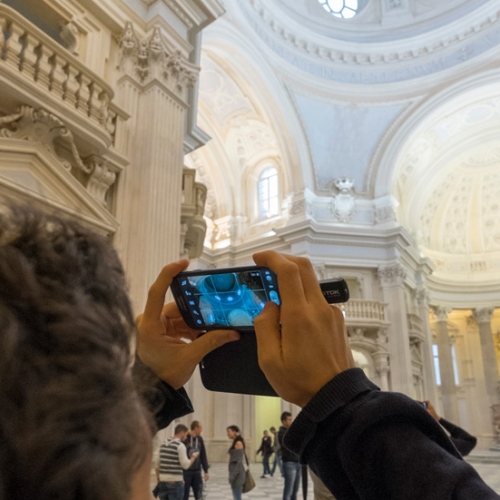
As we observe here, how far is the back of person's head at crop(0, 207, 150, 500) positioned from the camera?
1.43 feet

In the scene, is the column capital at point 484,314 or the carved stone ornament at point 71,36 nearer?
the carved stone ornament at point 71,36

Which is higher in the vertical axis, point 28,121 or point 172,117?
point 172,117

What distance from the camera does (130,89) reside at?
6.86m

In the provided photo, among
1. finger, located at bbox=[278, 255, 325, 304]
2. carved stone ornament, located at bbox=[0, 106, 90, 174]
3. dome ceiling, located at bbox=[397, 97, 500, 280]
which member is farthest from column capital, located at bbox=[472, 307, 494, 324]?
finger, located at bbox=[278, 255, 325, 304]

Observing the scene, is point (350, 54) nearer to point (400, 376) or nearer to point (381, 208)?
point (381, 208)

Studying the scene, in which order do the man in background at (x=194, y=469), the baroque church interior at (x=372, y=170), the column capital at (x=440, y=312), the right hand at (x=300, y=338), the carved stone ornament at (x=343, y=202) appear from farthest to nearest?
the column capital at (x=440, y=312) → the carved stone ornament at (x=343, y=202) → the baroque church interior at (x=372, y=170) → the man in background at (x=194, y=469) → the right hand at (x=300, y=338)

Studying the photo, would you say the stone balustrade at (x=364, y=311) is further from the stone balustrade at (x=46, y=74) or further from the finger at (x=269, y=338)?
the finger at (x=269, y=338)

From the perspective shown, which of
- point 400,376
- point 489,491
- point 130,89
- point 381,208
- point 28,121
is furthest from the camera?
point 381,208

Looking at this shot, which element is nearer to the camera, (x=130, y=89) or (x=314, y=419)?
(x=314, y=419)

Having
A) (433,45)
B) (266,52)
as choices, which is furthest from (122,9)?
(433,45)

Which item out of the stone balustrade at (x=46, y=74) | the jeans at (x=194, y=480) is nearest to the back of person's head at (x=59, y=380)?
the stone balustrade at (x=46, y=74)

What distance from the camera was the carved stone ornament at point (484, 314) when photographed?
23047 millimetres

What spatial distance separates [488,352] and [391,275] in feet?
30.3

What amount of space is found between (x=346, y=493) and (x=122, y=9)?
751 centimetres
